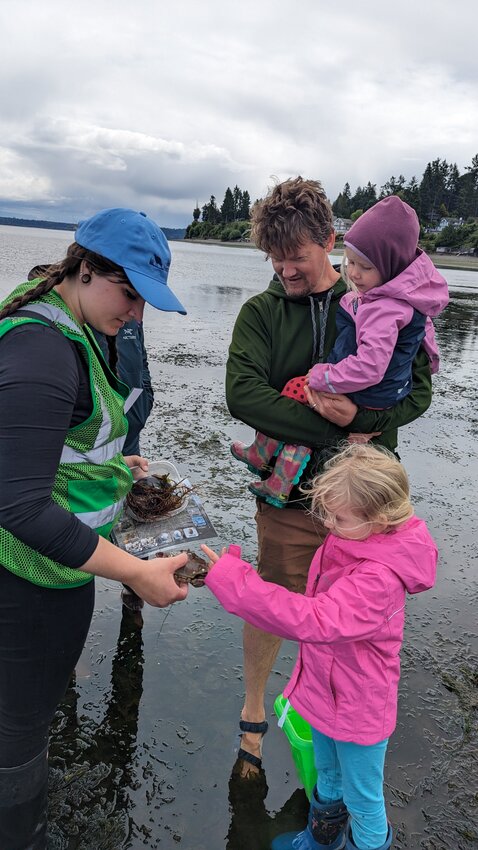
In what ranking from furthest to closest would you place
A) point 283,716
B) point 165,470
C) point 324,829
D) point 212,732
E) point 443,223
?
point 443,223
point 165,470
point 212,732
point 283,716
point 324,829

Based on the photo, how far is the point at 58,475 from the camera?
1890mm

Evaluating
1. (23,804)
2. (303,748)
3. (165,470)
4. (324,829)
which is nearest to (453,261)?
(165,470)

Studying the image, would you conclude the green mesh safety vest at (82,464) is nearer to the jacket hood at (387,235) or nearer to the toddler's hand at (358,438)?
the toddler's hand at (358,438)

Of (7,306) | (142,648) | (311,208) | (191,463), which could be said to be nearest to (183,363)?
(191,463)

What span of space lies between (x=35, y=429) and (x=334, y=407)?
4.53ft

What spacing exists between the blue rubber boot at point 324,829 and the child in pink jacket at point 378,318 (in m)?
1.34

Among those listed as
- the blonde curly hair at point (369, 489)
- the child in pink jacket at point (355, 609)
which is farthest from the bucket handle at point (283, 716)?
the blonde curly hair at point (369, 489)

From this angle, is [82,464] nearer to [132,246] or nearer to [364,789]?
[132,246]

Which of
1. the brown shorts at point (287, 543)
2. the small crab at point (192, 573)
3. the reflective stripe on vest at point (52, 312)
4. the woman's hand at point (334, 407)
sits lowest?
the brown shorts at point (287, 543)

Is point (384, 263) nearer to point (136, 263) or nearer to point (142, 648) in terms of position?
point (136, 263)

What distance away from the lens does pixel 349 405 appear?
2586 mm

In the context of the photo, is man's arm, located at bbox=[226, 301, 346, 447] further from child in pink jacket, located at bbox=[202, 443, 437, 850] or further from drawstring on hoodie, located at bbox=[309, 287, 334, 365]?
child in pink jacket, located at bbox=[202, 443, 437, 850]

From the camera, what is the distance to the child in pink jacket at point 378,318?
2508 millimetres

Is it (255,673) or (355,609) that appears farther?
(255,673)
